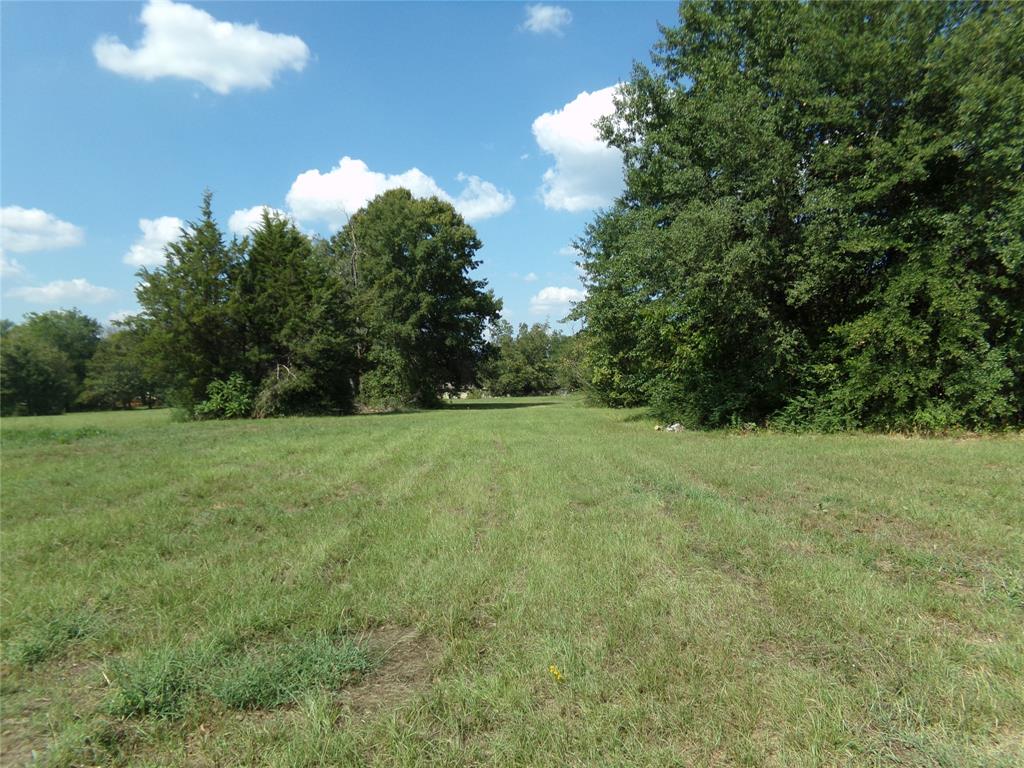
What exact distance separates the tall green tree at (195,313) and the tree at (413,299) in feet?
26.5

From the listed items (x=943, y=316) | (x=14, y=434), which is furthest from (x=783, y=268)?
(x=14, y=434)

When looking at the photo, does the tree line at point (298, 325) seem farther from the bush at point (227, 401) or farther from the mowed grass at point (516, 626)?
the mowed grass at point (516, 626)

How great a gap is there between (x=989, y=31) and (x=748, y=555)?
49.3 feet

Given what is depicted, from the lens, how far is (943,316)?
12.5m

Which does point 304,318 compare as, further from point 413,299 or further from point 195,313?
point 413,299

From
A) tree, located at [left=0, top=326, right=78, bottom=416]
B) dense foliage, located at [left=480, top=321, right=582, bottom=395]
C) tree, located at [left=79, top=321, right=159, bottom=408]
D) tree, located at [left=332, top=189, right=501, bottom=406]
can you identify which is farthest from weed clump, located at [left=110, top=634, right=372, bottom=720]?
dense foliage, located at [left=480, top=321, right=582, bottom=395]

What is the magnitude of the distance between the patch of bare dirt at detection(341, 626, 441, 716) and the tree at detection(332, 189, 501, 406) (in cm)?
3003

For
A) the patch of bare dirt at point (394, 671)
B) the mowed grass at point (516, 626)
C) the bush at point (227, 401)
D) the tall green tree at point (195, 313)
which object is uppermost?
the tall green tree at point (195, 313)

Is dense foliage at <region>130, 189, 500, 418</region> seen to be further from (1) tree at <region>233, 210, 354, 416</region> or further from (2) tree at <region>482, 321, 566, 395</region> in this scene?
(2) tree at <region>482, 321, 566, 395</region>

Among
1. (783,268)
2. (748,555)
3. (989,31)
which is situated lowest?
(748,555)

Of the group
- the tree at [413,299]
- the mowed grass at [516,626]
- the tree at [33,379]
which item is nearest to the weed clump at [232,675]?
the mowed grass at [516,626]

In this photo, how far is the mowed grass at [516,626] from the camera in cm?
232

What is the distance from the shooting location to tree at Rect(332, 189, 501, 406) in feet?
110

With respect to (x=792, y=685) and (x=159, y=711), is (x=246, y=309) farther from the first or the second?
(x=792, y=685)
